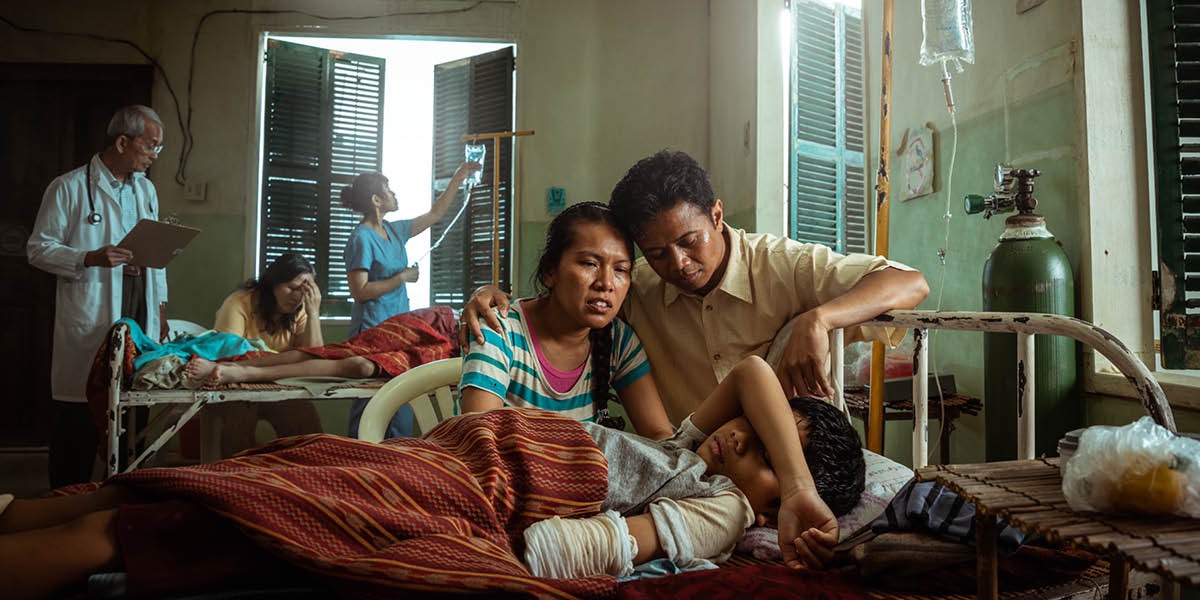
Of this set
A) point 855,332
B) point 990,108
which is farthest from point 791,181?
point 855,332

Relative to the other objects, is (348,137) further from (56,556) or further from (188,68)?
(56,556)

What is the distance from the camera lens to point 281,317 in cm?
413

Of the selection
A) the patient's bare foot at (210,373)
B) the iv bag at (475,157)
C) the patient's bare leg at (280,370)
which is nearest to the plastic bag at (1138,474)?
the patient's bare leg at (280,370)

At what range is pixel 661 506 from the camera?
1.29 meters

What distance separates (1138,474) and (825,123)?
13.2 feet

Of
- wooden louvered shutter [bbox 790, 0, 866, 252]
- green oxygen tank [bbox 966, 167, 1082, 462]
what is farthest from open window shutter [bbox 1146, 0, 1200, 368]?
wooden louvered shutter [bbox 790, 0, 866, 252]

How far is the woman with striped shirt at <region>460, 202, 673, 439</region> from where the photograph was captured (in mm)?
1703

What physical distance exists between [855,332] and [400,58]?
4784 millimetres

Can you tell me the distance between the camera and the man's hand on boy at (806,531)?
121 cm

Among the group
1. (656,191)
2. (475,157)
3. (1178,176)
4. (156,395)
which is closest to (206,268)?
(475,157)

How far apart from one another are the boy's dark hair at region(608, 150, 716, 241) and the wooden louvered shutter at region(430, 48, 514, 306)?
12.0 ft

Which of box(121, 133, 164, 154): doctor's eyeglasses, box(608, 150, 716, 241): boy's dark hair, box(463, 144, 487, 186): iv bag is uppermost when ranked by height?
box(463, 144, 487, 186): iv bag

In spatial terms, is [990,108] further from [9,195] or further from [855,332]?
[9,195]

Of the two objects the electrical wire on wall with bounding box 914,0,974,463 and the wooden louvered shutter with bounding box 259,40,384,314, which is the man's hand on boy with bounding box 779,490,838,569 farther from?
the wooden louvered shutter with bounding box 259,40,384,314
